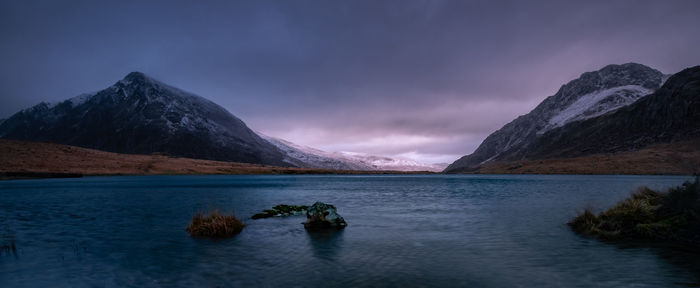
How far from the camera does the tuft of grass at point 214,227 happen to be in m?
25.0

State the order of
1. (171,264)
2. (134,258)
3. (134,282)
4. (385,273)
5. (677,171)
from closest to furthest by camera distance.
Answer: (134,282) → (385,273) → (171,264) → (134,258) → (677,171)

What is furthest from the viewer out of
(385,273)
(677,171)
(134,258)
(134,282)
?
(677,171)

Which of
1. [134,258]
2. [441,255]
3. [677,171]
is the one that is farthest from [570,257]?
[677,171]

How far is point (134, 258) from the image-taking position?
18.8 metres

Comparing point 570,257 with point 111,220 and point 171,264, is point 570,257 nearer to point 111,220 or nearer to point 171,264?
point 171,264

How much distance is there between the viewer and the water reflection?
63.4 ft

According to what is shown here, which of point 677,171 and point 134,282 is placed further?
point 677,171

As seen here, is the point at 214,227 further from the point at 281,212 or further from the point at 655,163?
the point at 655,163

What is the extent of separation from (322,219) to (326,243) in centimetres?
591

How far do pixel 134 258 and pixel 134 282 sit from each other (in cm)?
483

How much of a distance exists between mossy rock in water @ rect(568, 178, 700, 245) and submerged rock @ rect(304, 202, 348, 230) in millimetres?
17524

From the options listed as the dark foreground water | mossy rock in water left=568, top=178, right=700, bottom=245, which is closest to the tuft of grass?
the dark foreground water

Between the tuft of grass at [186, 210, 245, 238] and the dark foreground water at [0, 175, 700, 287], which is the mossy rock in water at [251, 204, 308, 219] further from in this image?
the tuft of grass at [186, 210, 245, 238]

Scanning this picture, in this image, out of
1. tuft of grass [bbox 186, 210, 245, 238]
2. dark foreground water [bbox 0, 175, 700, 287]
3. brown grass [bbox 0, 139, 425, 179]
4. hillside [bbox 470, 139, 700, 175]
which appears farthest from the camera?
hillside [bbox 470, 139, 700, 175]
